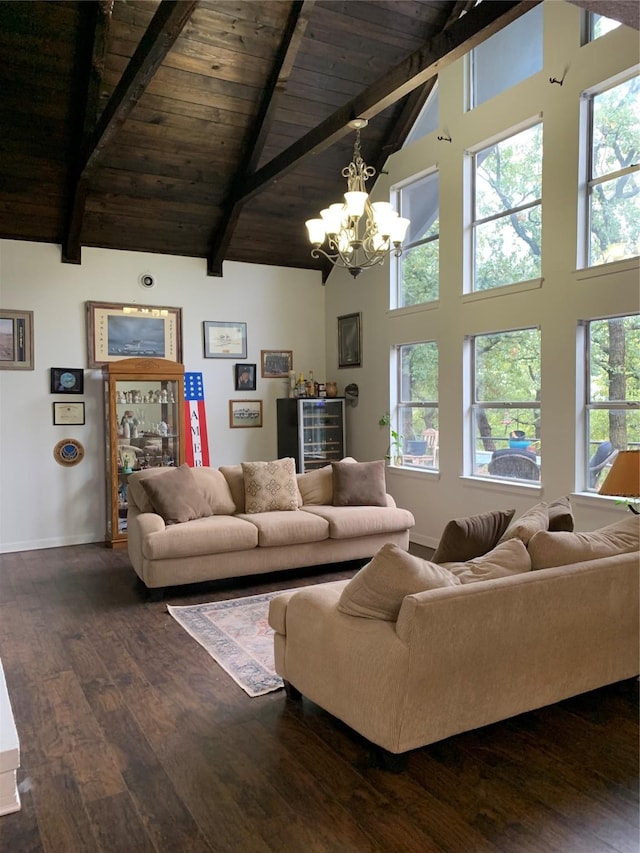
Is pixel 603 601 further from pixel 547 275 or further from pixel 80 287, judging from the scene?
pixel 80 287

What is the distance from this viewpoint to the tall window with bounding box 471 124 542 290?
5270mm

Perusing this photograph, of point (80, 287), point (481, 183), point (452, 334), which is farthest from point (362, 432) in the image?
point (80, 287)

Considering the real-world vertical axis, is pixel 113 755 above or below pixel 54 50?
below

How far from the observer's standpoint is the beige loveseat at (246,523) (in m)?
4.76

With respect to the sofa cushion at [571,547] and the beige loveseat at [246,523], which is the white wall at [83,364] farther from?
the sofa cushion at [571,547]

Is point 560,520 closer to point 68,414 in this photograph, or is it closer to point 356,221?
point 356,221

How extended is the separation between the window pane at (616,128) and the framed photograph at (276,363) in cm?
393

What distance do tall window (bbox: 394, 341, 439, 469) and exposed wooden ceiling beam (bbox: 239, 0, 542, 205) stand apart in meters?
2.29

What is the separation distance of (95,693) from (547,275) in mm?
4238

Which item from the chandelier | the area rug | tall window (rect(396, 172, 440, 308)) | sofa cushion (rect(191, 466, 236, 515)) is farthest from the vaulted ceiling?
the area rug

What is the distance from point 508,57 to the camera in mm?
5465

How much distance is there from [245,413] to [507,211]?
355cm

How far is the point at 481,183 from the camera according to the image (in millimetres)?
5797

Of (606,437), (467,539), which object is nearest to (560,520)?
(467,539)
